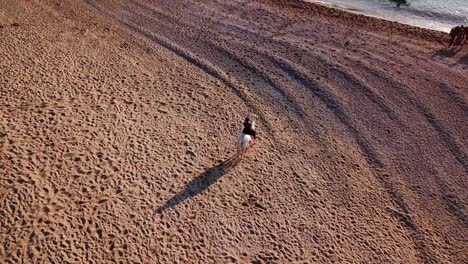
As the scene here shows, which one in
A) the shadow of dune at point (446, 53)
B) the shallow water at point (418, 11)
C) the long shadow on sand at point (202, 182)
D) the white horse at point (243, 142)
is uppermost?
the shallow water at point (418, 11)

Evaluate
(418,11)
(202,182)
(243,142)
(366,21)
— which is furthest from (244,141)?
(418,11)

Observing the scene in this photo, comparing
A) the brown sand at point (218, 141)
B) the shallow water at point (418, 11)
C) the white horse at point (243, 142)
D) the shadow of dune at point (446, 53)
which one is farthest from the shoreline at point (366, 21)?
the white horse at point (243, 142)

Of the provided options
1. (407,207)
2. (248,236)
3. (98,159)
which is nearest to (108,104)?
(98,159)

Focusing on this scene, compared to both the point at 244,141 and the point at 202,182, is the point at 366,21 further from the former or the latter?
the point at 202,182

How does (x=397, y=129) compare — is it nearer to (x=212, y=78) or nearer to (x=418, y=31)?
(x=212, y=78)

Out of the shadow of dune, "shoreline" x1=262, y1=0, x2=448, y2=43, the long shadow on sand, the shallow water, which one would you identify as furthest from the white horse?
the shallow water

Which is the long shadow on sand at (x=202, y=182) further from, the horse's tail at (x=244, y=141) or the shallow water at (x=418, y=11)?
the shallow water at (x=418, y=11)

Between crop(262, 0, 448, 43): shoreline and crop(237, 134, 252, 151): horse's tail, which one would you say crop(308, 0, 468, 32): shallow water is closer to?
crop(262, 0, 448, 43): shoreline
